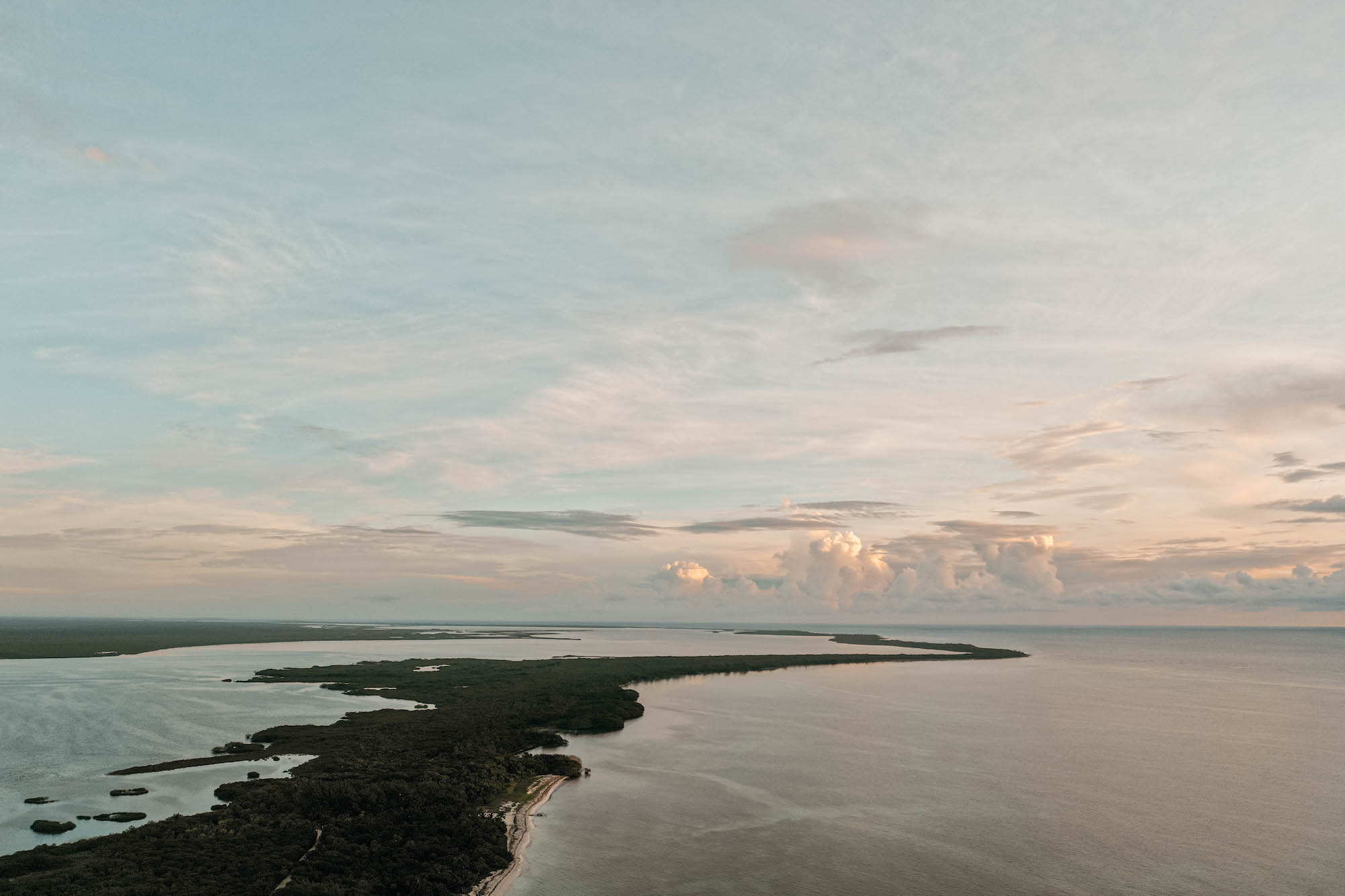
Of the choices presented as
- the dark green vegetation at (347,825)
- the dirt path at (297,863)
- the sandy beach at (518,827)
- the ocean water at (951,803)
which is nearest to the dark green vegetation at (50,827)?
the dark green vegetation at (347,825)

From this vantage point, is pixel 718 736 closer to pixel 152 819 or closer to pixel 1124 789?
pixel 1124 789

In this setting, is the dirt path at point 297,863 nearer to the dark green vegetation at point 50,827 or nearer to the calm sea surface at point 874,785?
the calm sea surface at point 874,785

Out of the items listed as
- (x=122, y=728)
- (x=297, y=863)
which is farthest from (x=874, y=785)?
(x=122, y=728)

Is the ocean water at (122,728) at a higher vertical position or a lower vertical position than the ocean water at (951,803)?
higher

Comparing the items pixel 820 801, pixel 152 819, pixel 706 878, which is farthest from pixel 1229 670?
pixel 152 819

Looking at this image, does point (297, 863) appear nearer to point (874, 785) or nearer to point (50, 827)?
point (50, 827)

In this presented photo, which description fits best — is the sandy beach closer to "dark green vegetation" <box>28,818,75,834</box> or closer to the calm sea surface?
the calm sea surface
